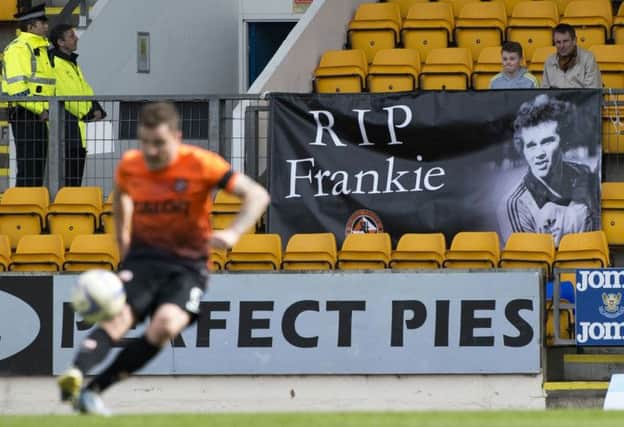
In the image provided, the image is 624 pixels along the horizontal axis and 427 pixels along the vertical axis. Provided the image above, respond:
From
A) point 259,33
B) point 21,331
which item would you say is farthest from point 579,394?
point 259,33

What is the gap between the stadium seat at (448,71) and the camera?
663 inches

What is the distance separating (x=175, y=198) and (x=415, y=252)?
602cm

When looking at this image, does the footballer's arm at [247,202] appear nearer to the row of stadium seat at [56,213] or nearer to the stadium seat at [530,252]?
the stadium seat at [530,252]

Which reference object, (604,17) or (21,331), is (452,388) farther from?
(604,17)

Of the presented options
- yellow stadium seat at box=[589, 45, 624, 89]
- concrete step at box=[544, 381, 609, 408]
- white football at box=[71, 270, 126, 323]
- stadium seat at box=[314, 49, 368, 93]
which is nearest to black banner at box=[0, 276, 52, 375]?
stadium seat at box=[314, 49, 368, 93]

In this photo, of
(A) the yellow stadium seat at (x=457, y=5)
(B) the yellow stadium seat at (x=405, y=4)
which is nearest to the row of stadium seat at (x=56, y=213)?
(B) the yellow stadium seat at (x=405, y=4)

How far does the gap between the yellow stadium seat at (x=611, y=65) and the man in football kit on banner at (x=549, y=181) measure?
5.40 ft

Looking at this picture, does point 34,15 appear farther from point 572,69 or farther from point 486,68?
point 572,69

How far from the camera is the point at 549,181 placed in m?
15.1

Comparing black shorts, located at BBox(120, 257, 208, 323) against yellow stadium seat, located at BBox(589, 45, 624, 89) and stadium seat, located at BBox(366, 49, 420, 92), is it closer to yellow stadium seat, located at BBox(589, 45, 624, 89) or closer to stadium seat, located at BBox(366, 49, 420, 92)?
stadium seat, located at BBox(366, 49, 420, 92)

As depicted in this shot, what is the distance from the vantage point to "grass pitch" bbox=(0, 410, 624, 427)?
929cm

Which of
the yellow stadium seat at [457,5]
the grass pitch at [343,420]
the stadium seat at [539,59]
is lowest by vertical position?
the grass pitch at [343,420]

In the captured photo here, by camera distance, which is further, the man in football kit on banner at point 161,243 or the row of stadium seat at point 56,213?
the row of stadium seat at point 56,213

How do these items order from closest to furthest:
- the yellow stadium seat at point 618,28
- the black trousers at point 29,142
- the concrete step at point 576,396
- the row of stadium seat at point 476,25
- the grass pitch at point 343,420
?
the grass pitch at point 343,420, the concrete step at point 576,396, the black trousers at point 29,142, the yellow stadium seat at point 618,28, the row of stadium seat at point 476,25
